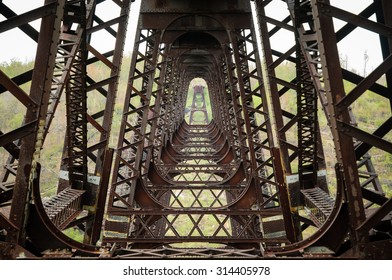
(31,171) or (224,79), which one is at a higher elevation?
(224,79)

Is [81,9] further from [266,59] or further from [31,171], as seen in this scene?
[266,59]

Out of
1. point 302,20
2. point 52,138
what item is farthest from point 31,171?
point 52,138

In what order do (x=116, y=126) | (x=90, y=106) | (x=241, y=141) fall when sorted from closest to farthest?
1. (x=241, y=141)
2. (x=90, y=106)
3. (x=116, y=126)

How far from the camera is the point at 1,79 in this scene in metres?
3.45

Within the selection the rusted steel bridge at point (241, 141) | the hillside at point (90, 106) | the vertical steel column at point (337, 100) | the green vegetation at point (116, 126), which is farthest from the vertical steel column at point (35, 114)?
the hillside at point (90, 106)

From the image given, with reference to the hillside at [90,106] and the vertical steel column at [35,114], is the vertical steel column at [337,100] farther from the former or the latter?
the hillside at [90,106]

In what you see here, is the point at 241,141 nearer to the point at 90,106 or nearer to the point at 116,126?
the point at 90,106

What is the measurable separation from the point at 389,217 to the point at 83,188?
4.91m

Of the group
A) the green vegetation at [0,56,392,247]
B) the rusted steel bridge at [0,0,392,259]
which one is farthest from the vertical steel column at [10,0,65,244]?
the green vegetation at [0,56,392,247]

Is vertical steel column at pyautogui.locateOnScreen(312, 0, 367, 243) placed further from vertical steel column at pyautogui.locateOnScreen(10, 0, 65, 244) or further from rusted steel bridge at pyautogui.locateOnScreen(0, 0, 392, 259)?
vertical steel column at pyautogui.locateOnScreen(10, 0, 65, 244)

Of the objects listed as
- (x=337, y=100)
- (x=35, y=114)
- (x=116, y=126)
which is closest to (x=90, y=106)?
(x=116, y=126)

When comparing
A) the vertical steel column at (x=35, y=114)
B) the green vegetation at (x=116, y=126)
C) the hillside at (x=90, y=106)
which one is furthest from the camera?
the hillside at (x=90, y=106)

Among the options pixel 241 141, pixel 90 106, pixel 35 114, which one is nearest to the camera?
pixel 35 114

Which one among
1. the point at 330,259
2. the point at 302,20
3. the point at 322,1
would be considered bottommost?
the point at 330,259
